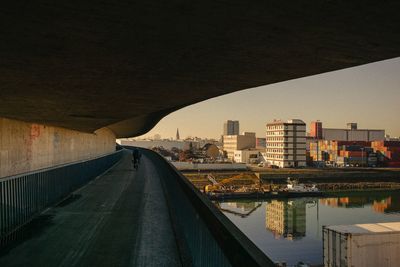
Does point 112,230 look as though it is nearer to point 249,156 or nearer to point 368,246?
point 368,246

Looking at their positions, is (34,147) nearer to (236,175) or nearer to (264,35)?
(264,35)

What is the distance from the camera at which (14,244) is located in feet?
25.3

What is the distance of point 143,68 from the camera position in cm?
584

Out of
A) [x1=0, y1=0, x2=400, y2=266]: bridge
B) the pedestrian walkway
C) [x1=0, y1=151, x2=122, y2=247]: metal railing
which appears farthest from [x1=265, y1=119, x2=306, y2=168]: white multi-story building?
[x1=0, y1=0, x2=400, y2=266]: bridge

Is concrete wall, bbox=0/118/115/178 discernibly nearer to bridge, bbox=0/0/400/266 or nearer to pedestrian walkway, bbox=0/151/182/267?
bridge, bbox=0/0/400/266

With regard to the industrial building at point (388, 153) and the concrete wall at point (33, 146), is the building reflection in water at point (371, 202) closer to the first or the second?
the industrial building at point (388, 153)

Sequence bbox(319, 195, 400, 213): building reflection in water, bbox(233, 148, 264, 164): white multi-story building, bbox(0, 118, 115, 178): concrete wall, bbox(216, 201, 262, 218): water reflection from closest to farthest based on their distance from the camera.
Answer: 1. bbox(0, 118, 115, 178): concrete wall
2. bbox(216, 201, 262, 218): water reflection
3. bbox(319, 195, 400, 213): building reflection in water
4. bbox(233, 148, 264, 164): white multi-story building

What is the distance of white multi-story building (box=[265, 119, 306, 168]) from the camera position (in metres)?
126

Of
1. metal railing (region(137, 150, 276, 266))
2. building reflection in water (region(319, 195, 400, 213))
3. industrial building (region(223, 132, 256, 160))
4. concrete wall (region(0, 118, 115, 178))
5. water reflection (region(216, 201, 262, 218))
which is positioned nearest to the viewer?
metal railing (region(137, 150, 276, 266))

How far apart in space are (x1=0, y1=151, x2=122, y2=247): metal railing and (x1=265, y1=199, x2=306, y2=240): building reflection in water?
41299 millimetres

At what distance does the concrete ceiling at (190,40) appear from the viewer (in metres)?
3.02

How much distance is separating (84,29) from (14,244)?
232 inches

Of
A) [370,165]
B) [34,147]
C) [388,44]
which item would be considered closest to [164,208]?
[34,147]

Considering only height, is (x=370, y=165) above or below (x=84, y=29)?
below
